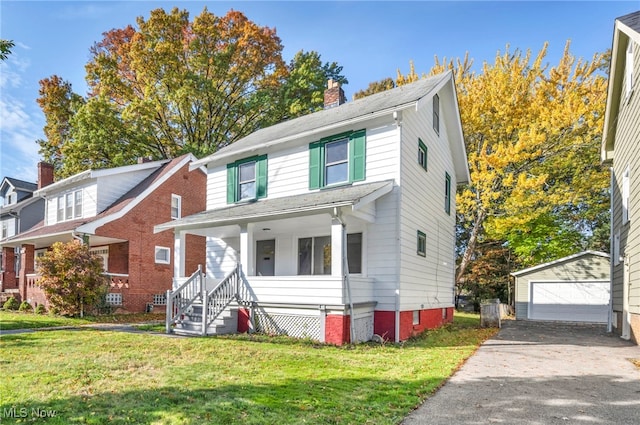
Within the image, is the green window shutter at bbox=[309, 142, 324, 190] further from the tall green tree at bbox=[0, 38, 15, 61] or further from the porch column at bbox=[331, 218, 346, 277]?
the tall green tree at bbox=[0, 38, 15, 61]

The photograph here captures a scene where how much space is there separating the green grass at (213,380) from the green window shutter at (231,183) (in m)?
6.46

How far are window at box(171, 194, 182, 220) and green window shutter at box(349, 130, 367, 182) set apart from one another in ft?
40.8

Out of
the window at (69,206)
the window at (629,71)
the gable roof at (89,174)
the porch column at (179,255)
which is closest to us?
the window at (629,71)

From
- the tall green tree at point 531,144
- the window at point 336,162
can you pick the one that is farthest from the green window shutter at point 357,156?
the tall green tree at point 531,144

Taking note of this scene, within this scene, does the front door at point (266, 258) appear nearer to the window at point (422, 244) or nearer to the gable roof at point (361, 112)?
the gable roof at point (361, 112)

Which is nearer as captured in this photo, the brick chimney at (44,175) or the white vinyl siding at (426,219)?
the white vinyl siding at (426,219)

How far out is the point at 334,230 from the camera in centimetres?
1044

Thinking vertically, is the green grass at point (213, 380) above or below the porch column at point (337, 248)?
below

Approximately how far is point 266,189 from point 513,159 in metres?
12.7

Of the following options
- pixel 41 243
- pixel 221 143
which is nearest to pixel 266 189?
pixel 41 243

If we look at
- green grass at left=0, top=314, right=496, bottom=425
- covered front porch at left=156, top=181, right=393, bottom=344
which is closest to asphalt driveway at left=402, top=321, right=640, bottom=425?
green grass at left=0, top=314, right=496, bottom=425

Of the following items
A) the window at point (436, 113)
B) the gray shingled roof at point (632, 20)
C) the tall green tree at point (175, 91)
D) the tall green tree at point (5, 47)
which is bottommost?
the tall green tree at point (5, 47)

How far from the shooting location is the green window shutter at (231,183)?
1528cm

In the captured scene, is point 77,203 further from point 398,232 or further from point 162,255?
point 398,232
